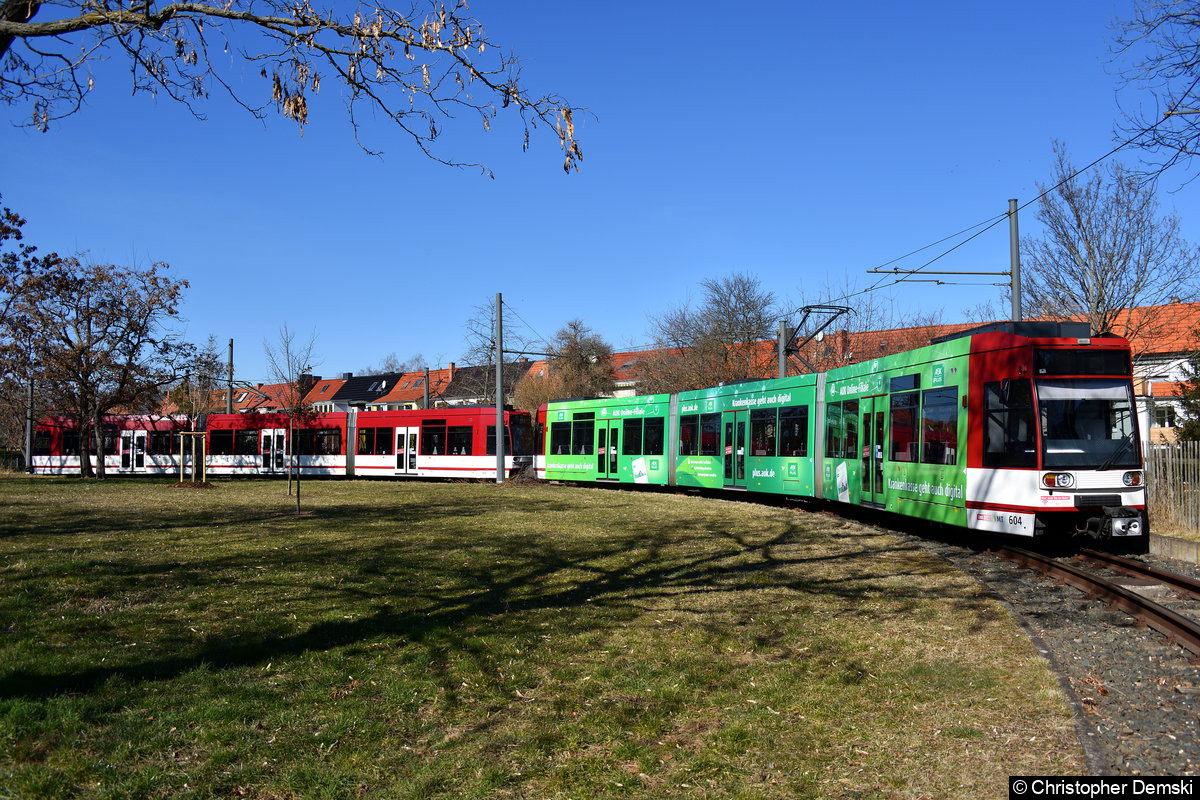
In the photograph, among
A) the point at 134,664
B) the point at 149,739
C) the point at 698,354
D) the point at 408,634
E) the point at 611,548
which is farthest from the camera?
the point at 698,354

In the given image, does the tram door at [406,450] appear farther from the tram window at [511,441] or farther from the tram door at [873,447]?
the tram door at [873,447]

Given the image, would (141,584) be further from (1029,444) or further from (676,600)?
(1029,444)

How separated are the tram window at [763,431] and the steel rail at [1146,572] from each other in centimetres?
952

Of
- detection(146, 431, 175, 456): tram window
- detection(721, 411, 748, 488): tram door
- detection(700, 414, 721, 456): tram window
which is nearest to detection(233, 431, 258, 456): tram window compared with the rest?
detection(146, 431, 175, 456): tram window

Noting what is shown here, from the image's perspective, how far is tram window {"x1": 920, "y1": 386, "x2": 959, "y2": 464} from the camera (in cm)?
1327

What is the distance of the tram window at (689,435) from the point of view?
24891mm

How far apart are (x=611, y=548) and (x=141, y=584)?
20.9 ft

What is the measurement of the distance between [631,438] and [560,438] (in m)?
4.12

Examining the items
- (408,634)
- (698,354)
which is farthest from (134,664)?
(698,354)

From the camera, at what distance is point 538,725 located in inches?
216

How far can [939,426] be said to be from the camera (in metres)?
13.7

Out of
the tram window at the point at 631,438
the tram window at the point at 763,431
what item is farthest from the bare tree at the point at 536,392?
the tram window at the point at 763,431

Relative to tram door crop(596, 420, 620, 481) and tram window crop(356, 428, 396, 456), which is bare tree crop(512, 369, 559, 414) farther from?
tram door crop(596, 420, 620, 481)

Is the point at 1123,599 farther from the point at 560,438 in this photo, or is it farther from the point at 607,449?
the point at 560,438
